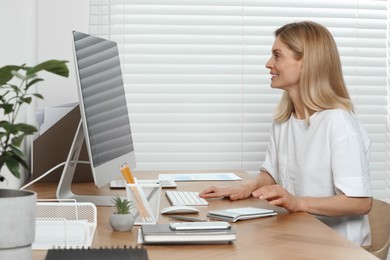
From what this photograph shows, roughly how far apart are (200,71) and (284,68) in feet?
2.82

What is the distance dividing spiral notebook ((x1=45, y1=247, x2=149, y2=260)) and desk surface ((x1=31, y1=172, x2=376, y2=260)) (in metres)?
0.05

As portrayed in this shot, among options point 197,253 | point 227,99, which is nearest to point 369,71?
point 227,99

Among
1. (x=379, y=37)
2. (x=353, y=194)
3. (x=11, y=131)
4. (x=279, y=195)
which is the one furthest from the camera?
(x=379, y=37)

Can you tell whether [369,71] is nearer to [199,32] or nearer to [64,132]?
[199,32]

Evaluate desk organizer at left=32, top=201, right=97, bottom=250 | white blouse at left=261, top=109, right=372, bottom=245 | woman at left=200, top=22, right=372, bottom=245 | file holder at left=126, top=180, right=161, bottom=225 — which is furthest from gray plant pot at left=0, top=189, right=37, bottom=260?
white blouse at left=261, top=109, right=372, bottom=245

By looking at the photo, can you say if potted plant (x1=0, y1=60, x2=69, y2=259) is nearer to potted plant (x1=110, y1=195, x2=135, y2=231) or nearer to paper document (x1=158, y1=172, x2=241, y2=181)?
potted plant (x1=110, y1=195, x2=135, y2=231)

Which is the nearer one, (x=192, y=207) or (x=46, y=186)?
(x=192, y=207)

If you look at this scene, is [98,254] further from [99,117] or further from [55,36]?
[55,36]

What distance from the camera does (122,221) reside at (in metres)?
1.56

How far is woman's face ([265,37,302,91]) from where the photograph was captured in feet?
8.10

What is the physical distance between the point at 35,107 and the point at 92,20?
1.74 ft

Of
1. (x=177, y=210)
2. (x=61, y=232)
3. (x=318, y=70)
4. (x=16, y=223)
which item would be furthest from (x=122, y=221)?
(x=318, y=70)

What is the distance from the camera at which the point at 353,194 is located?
7.13 ft

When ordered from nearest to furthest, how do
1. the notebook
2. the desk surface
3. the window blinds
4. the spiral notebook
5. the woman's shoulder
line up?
the spiral notebook < the desk surface < the notebook < the woman's shoulder < the window blinds
